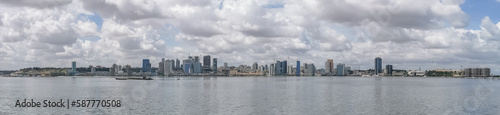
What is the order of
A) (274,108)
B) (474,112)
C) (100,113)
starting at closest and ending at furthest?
(100,113)
(474,112)
(274,108)

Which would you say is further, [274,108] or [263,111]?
[274,108]

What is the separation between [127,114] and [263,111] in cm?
2305

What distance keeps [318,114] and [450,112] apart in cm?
2450

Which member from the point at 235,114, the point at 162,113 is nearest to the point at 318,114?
the point at 235,114

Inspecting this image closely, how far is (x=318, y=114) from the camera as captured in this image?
241 ft

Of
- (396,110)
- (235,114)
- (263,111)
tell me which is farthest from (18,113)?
(396,110)

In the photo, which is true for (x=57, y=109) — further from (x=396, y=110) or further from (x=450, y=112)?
(x=450, y=112)

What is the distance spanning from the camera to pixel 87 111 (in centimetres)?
7356

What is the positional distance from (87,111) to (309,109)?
3895 cm

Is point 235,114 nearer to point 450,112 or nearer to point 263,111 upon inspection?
point 263,111

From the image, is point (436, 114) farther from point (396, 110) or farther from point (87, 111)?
point (87, 111)

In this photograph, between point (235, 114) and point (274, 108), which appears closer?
point (235, 114)

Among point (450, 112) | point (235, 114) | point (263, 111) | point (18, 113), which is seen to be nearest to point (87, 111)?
point (18, 113)

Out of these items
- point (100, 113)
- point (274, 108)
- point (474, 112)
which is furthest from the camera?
point (274, 108)
